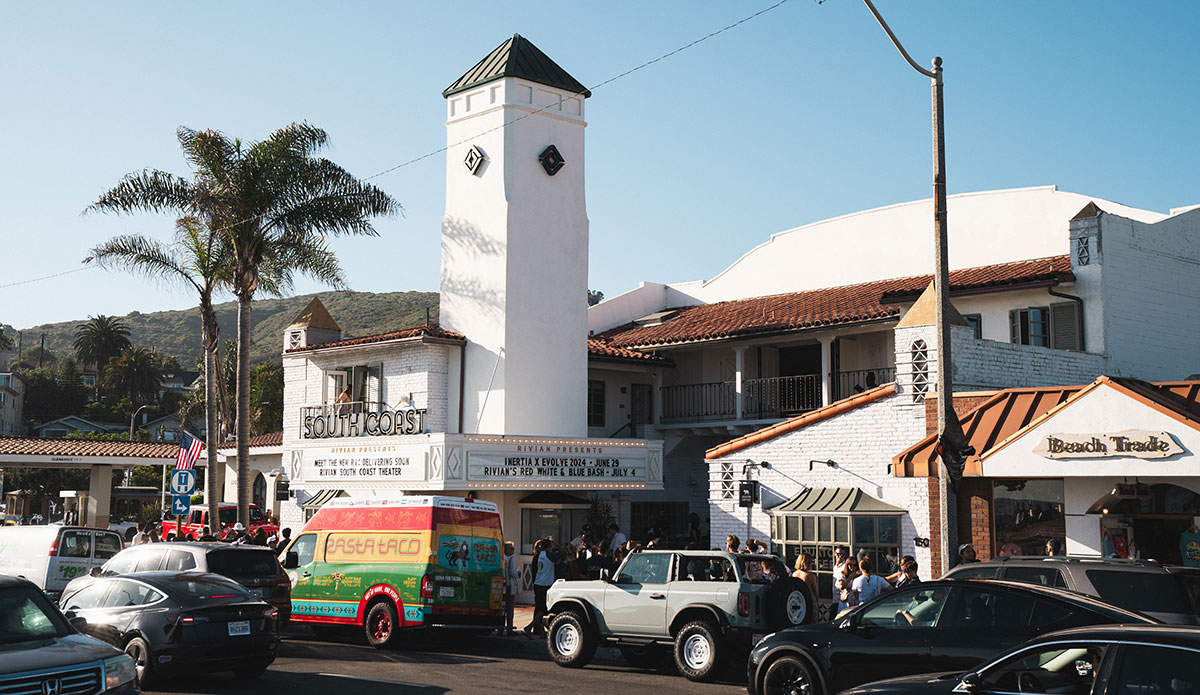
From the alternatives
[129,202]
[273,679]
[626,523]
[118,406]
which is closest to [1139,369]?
[626,523]

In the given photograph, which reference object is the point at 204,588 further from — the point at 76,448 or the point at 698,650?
the point at 76,448

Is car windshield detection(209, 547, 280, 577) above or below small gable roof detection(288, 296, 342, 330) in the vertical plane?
below

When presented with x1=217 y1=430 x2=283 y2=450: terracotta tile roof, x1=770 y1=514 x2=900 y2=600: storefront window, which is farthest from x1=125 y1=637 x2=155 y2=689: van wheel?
x1=217 y1=430 x2=283 y2=450: terracotta tile roof

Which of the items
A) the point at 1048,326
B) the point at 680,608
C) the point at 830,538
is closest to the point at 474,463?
the point at 830,538

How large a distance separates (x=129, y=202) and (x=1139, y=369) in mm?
23969

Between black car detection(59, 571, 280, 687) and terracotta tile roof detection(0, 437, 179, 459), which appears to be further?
terracotta tile roof detection(0, 437, 179, 459)

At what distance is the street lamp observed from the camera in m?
14.1

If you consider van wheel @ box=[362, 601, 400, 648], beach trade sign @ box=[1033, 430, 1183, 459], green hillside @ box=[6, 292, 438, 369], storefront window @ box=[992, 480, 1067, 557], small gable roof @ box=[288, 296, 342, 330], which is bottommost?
van wheel @ box=[362, 601, 400, 648]

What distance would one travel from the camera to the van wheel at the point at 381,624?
1692 centimetres

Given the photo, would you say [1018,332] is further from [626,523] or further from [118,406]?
[118,406]

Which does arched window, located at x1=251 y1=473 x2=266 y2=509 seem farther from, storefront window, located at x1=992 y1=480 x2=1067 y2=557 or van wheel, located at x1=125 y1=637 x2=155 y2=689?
storefront window, located at x1=992 y1=480 x2=1067 y2=557

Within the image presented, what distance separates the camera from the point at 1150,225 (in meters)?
24.5

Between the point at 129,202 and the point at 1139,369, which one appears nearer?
the point at 1139,369

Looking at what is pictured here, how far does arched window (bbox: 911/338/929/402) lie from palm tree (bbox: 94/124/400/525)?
1525cm
